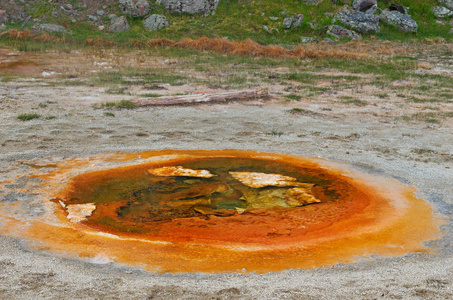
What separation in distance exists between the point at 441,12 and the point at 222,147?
30.8 meters

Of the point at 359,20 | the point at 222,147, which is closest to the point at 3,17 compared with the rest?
the point at 359,20

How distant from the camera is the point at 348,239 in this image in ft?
16.9

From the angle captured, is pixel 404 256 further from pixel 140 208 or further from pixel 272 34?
pixel 272 34

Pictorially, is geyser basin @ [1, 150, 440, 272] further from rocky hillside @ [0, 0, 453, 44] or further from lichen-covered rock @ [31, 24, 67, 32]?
lichen-covered rock @ [31, 24, 67, 32]

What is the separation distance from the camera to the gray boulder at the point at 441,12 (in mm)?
33781

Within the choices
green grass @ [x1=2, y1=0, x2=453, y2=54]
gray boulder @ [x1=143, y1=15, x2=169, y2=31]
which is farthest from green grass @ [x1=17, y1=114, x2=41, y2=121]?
gray boulder @ [x1=143, y1=15, x2=169, y2=31]

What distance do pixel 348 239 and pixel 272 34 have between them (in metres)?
25.2

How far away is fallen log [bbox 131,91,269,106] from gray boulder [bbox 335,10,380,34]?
19305 millimetres

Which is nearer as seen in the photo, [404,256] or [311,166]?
[404,256]

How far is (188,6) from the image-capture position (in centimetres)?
3023

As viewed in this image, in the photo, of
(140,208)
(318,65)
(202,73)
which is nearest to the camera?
(140,208)

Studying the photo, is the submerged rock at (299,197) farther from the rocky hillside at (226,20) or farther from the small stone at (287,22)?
the small stone at (287,22)

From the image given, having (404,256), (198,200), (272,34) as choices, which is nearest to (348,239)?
(404,256)

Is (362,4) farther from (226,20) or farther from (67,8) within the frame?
→ (67,8)
